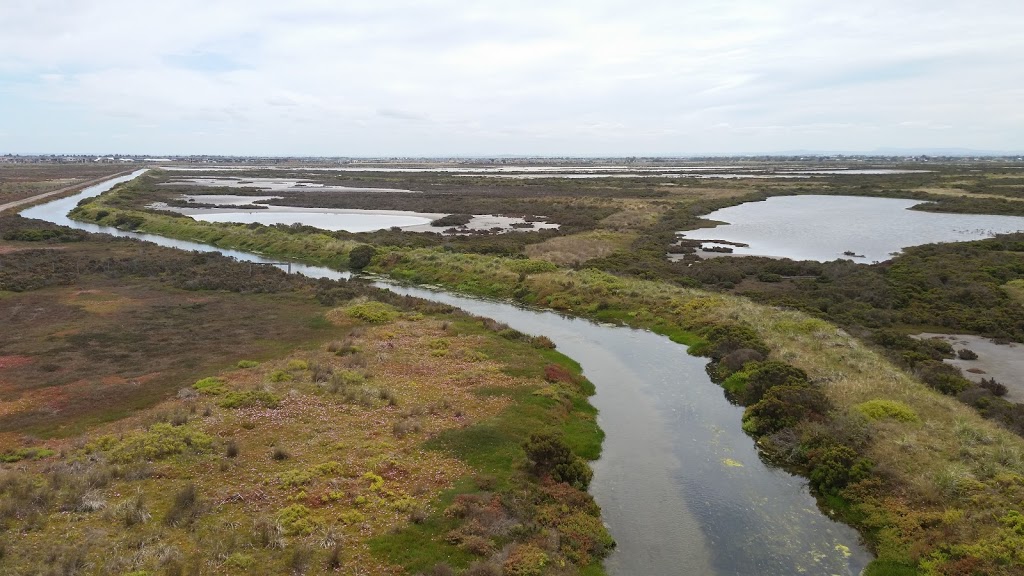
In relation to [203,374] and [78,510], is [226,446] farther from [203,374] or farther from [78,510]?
[203,374]

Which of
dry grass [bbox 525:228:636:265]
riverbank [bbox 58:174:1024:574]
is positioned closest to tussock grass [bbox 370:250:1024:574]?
riverbank [bbox 58:174:1024:574]

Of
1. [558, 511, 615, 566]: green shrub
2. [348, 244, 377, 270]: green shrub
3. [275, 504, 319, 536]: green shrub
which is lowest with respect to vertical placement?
[558, 511, 615, 566]: green shrub

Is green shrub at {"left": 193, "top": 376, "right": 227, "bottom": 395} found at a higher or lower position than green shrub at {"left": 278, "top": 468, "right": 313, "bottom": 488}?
higher

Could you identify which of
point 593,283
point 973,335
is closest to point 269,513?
point 593,283

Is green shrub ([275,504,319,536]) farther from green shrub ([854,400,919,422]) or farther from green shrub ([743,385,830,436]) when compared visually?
green shrub ([854,400,919,422])

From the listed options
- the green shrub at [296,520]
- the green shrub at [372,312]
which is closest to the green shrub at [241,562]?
the green shrub at [296,520]

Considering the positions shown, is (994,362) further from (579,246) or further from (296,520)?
(579,246)

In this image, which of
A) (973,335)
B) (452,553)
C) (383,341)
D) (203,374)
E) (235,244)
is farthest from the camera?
(235,244)

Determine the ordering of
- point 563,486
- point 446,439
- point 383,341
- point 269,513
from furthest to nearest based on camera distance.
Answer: point 383,341
point 446,439
point 563,486
point 269,513
